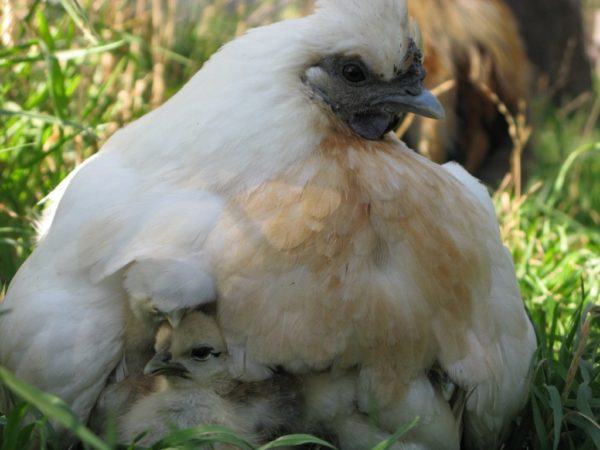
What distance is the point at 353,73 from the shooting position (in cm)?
231

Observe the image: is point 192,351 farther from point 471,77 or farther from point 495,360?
point 471,77

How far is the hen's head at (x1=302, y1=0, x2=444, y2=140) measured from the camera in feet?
7.29

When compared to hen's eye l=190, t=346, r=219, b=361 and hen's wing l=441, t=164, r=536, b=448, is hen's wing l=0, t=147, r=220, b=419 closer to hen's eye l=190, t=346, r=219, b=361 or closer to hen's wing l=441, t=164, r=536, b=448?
hen's eye l=190, t=346, r=219, b=361

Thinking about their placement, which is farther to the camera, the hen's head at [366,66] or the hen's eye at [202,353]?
the hen's head at [366,66]

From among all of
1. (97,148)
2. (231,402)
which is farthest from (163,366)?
(97,148)

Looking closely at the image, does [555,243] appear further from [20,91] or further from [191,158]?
[20,91]

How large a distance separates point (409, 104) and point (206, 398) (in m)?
0.84

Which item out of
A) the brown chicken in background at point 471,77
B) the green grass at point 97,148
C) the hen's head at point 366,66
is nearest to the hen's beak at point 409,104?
the hen's head at point 366,66

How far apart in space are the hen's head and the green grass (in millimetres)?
671

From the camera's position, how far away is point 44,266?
2.31 metres

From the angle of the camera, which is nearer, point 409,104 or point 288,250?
point 288,250

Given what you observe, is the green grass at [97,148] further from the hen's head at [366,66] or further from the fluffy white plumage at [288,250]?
the hen's head at [366,66]

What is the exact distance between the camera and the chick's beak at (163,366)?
206cm

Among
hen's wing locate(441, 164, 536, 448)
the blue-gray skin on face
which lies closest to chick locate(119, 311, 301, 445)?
hen's wing locate(441, 164, 536, 448)
